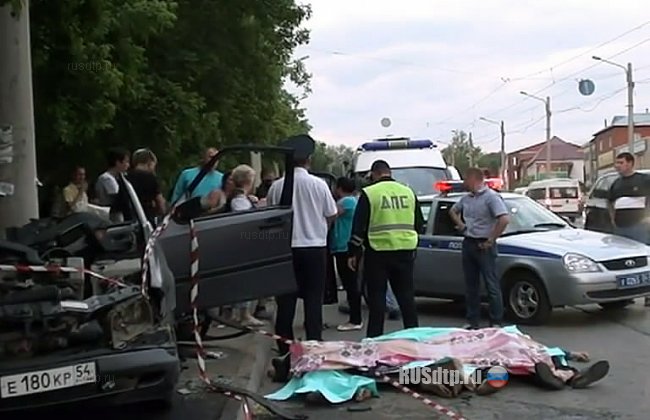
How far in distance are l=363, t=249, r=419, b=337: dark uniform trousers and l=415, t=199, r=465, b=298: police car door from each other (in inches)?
97.0

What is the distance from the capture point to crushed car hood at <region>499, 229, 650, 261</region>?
10.2m

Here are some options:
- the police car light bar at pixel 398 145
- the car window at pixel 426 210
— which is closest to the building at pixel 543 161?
the police car light bar at pixel 398 145

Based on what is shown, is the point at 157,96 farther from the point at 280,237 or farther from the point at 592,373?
the point at 592,373

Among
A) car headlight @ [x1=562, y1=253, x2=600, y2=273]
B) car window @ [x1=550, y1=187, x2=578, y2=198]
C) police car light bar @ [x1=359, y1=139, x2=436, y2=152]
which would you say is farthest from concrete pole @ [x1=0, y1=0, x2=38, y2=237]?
car window @ [x1=550, y1=187, x2=578, y2=198]

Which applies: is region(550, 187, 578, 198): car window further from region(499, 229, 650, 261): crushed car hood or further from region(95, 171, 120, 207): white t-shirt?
region(95, 171, 120, 207): white t-shirt

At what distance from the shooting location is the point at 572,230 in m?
11.2

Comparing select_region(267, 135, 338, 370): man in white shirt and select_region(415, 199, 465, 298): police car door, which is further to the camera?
select_region(415, 199, 465, 298): police car door

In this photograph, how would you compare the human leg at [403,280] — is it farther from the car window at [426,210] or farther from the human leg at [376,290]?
the car window at [426,210]

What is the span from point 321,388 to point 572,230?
536cm

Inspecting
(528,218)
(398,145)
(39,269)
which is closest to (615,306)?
(528,218)

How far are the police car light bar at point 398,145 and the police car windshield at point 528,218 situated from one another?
8.90m

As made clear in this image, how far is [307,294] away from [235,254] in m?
0.95

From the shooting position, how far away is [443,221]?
11.5 metres

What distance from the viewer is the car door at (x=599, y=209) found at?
13031 millimetres
